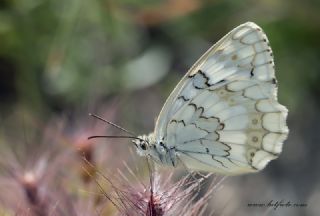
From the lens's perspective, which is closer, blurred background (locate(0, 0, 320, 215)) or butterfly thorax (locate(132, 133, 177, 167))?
butterfly thorax (locate(132, 133, 177, 167))

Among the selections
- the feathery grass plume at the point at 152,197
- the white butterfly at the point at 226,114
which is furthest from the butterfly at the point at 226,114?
the feathery grass plume at the point at 152,197

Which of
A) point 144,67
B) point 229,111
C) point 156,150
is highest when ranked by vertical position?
point 229,111

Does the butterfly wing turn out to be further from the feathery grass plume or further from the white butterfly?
the feathery grass plume

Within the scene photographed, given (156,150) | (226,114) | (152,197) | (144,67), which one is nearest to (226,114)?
(226,114)

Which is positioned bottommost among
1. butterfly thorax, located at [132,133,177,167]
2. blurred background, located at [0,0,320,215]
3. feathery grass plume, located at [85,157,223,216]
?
blurred background, located at [0,0,320,215]

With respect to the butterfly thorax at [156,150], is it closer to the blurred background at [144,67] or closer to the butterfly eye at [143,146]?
the butterfly eye at [143,146]

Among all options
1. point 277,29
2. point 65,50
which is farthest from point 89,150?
point 277,29

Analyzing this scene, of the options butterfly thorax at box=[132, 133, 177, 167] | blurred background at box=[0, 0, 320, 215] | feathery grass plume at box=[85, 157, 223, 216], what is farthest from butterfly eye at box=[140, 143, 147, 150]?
blurred background at box=[0, 0, 320, 215]

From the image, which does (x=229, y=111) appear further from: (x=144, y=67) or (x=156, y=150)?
(x=144, y=67)

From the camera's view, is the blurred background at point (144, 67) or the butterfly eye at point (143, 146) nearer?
the butterfly eye at point (143, 146)
